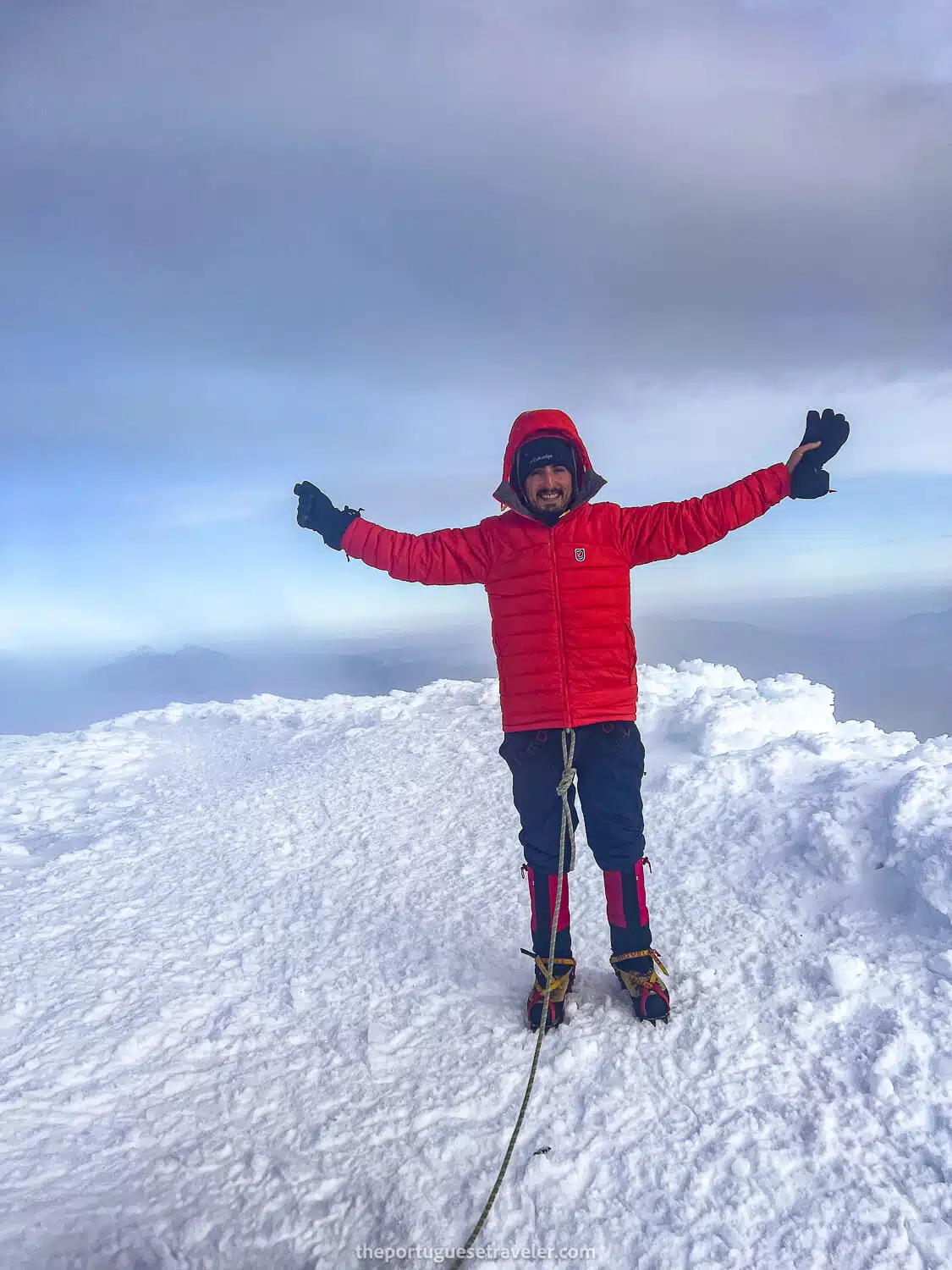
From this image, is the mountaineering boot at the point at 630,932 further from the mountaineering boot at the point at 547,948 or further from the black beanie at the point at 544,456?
the black beanie at the point at 544,456

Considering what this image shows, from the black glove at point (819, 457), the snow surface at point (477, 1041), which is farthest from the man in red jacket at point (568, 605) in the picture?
the snow surface at point (477, 1041)

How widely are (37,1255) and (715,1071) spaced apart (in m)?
Result: 2.51

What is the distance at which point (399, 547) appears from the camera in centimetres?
350

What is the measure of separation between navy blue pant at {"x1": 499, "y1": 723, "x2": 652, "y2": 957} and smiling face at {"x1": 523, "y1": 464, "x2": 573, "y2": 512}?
1.07 metres

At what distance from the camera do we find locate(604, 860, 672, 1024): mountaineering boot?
11.1 ft

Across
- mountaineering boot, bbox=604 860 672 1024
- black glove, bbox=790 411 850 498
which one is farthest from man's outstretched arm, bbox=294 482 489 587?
mountaineering boot, bbox=604 860 672 1024

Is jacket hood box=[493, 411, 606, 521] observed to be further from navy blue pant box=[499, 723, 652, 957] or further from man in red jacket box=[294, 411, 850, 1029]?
navy blue pant box=[499, 723, 652, 957]

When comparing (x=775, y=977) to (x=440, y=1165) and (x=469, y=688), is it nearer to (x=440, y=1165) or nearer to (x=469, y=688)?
(x=440, y=1165)

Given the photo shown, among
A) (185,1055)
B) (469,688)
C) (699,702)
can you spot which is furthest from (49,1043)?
(469,688)

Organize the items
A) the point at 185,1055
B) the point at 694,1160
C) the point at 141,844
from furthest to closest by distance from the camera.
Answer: the point at 141,844 < the point at 185,1055 < the point at 694,1160

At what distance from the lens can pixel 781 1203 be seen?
7.71 ft

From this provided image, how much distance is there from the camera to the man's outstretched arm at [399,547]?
11.5 feet

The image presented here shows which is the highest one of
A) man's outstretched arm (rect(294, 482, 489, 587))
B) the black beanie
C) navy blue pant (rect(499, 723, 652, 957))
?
the black beanie

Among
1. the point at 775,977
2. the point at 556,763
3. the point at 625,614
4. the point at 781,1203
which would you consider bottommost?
the point at 781,1203
